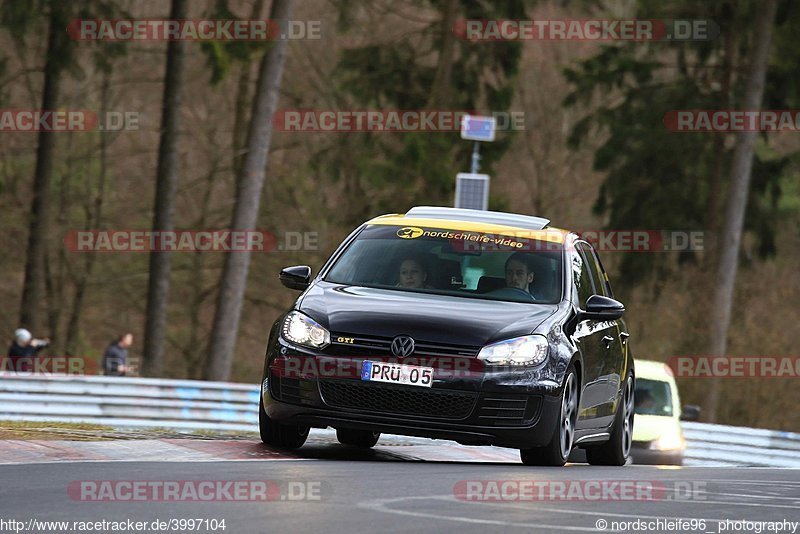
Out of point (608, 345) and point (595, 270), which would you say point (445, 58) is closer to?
point (595, 270)

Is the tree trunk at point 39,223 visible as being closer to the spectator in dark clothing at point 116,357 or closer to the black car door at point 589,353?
the spectator in dark clothing at point 116,357

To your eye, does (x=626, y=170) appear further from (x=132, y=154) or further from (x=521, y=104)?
(x=132, y=154)

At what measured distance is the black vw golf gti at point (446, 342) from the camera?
10.9 metres

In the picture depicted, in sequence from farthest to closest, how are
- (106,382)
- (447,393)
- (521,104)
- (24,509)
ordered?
(521,104) < (106,382) < (447,393) < (24,509)

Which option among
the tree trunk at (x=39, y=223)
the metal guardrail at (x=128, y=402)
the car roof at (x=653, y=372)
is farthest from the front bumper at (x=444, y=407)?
the tree trunk at (x=39, y=223)

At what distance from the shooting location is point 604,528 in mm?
8078

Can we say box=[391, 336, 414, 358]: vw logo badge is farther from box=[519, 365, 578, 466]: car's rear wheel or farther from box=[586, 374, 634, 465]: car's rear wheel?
box=[586, 374, 634, 465]: car's rear wheel

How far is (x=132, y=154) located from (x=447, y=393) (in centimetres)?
3032

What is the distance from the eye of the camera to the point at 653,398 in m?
19.5

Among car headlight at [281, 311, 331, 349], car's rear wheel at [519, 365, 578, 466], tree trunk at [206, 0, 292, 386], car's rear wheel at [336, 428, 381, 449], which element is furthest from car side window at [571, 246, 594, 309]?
tree trunk at [206, 0, 292, 386]

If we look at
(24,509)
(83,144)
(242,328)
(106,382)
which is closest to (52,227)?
(83,144)

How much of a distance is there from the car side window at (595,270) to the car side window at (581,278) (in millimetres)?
171

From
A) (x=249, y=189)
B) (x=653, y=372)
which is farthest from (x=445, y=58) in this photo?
(x=653, y=372)

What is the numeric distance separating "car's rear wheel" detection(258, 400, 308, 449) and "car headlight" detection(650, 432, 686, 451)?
7167 mm
